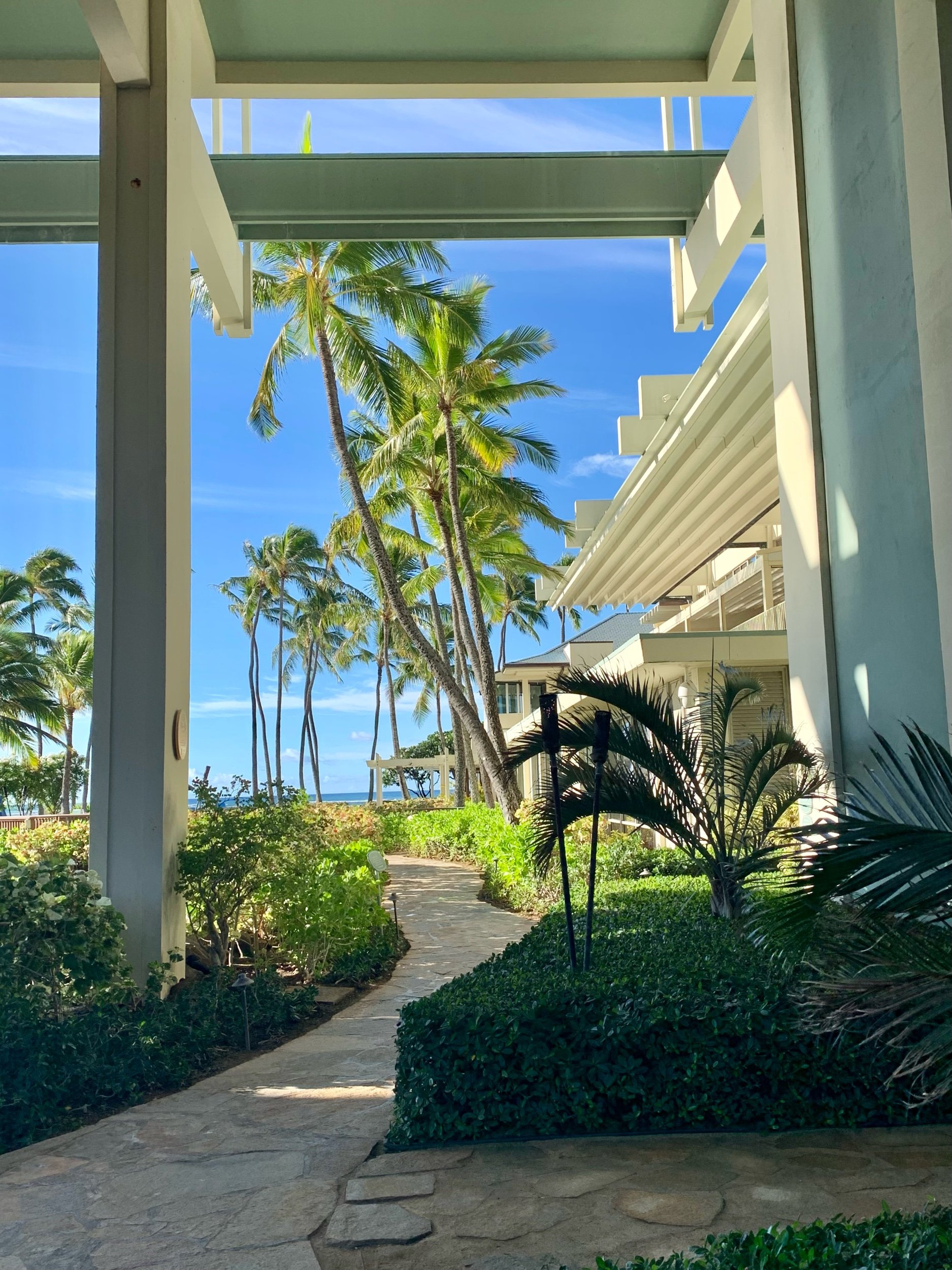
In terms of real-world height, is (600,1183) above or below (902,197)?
below

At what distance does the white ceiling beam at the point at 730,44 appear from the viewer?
375 inches

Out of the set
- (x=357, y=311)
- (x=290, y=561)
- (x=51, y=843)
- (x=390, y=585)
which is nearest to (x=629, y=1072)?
(x=51, y=843)

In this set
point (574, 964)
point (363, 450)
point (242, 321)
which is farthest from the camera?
point (363, 450)

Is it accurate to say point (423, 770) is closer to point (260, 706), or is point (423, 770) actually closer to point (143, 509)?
point (260, 706)

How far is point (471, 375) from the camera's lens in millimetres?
19328

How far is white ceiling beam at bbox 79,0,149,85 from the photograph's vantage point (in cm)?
752

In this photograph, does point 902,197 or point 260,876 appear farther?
point 260,876

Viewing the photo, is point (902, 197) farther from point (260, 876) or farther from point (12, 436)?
point (12, 436)

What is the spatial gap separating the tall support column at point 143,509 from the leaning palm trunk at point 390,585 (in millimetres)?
8216

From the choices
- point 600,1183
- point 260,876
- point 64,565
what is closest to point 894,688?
point 600,1183

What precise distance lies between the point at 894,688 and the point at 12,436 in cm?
744

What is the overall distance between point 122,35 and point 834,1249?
8.62 metres

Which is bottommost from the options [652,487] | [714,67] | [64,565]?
[64,565]

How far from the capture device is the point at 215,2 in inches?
375
